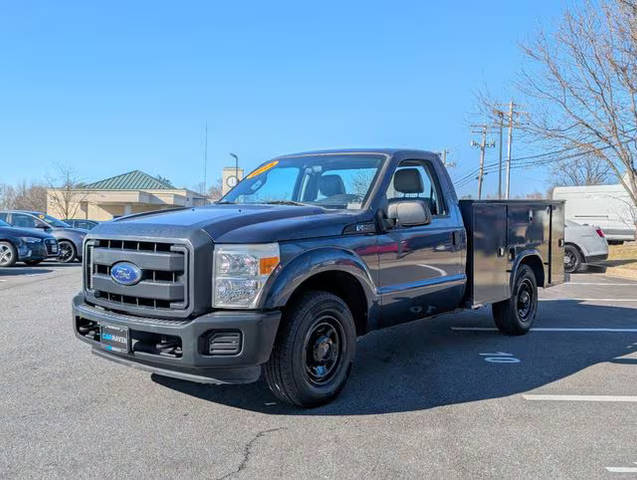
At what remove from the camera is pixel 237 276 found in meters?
3.59

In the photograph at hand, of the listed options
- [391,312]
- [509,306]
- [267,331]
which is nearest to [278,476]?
[267,331]

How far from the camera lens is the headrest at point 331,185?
4945mm

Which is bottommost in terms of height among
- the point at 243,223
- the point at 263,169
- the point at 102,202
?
the point at 243,223

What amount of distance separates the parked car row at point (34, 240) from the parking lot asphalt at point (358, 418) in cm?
850

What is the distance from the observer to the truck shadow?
428 centimetres

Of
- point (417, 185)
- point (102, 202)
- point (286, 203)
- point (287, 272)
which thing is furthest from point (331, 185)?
point (102, 202)

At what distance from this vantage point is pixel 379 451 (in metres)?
3.36

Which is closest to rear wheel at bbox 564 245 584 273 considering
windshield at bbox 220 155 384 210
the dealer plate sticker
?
windshield at bbox 220 155 384 210

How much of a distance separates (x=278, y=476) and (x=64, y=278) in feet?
34.4

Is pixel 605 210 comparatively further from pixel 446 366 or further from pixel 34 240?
pixel 446 366

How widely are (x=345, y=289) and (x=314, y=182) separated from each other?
1.21m

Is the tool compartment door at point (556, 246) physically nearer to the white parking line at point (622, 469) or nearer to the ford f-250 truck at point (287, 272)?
the ford f-250 truck at point (287, 272)

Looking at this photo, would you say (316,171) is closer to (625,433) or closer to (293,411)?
(293,411)

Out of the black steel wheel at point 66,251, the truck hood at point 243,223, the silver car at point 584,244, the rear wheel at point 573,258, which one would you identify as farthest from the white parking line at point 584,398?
the black steel wheel at point 66,251
